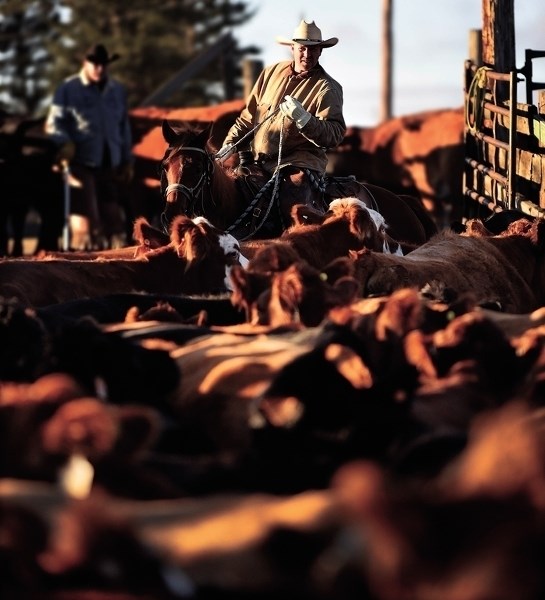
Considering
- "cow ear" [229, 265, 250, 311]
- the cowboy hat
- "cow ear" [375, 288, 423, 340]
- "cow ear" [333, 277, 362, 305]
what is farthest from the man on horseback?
"cow ear" [375, 288, 423, 340]

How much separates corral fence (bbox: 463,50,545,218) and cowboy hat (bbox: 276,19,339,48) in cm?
140

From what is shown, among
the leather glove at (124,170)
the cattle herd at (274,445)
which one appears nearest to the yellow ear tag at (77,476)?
the cattle herd at (274,445)

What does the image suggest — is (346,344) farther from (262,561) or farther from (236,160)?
(236,160)

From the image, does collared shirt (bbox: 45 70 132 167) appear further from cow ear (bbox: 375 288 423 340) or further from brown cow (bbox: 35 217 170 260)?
cow ear (bbox: 375 288 423 340)

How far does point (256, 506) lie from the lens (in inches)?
117

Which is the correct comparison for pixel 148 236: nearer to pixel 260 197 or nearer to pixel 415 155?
pixel 260 197

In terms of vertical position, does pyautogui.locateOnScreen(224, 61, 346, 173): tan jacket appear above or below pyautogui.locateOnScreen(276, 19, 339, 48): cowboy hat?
below

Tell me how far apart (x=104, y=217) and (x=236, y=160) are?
6938 mm

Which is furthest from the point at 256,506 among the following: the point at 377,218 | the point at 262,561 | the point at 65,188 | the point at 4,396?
the point at 65,188

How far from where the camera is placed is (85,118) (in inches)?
670

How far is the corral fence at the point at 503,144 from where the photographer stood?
10.4 metres

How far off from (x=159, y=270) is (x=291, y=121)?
340 centimetres

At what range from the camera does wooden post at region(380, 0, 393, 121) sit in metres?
31.8

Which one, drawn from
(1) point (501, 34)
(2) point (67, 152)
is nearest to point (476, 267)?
(1) point (501, 34)
